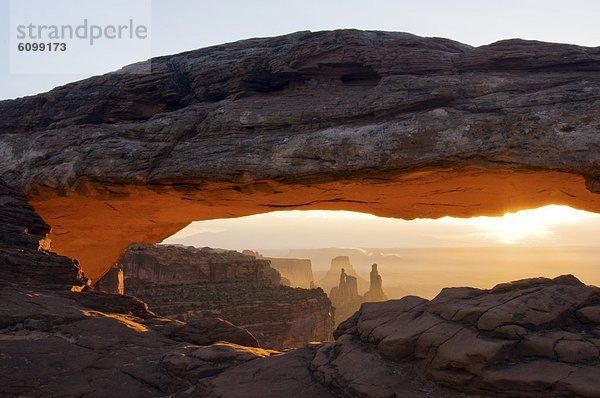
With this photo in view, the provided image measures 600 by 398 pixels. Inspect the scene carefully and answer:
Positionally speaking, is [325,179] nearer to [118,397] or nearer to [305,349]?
[305,349]

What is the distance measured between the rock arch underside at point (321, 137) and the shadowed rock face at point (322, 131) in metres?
0.04

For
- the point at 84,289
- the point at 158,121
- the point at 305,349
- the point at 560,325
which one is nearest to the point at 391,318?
the point at 305,349

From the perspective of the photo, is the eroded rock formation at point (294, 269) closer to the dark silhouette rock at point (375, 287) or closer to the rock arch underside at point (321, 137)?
the dark silhouette rock at point (375, 287)

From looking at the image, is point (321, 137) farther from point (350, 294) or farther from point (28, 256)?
point (350, 294)

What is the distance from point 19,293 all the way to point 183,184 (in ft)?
17.4

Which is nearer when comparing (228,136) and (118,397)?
(118,397)

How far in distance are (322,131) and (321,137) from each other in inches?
8.4

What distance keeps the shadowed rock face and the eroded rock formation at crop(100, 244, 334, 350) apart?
2206 cm

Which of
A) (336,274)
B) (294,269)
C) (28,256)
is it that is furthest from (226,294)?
(336,274)

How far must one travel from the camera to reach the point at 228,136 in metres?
14.7

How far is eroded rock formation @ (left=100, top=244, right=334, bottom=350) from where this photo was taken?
4091 centimetres

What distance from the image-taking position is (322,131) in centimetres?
1384

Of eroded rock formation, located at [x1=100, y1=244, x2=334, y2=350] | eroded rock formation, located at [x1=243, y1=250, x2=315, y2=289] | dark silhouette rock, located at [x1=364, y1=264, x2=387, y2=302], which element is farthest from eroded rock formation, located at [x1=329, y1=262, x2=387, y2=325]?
eroded rock formation, located at [x1=243, y1=250, x2=315, y2=289]

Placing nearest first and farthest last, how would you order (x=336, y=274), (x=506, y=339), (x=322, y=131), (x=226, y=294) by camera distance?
(x=506, y=339)
(x=322, y=131)
(x=226, y=294)
(x=336, y=274)
